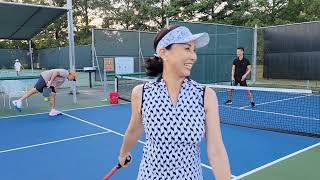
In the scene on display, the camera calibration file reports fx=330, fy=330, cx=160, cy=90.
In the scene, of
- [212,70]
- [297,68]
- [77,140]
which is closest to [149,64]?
[77,140]

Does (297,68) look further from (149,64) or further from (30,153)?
(149,64)

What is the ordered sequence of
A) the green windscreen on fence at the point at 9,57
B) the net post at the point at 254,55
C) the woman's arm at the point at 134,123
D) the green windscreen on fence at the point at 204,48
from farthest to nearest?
the green windscreen on fence at the point at 9,57
the net post at the point at 254,55
the green windscreen on fence at the point at 204,48
the woman's arm at the point at 134,123

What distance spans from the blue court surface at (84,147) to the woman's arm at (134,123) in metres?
2.22

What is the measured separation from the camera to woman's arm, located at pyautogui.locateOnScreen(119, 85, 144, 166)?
5.68 feet

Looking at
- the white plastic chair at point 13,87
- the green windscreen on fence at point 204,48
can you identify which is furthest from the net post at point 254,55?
the white plastic chair at point 13,87

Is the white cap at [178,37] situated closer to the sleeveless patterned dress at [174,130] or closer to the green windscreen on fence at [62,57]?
the sleeveless patterned dress at [174,130]

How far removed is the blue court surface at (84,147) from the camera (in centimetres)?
429

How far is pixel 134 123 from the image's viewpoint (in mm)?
1807

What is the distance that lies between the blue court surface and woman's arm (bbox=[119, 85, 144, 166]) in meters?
2.22

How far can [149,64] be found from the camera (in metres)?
1.82

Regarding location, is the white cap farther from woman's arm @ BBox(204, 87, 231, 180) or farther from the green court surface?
the green court surface

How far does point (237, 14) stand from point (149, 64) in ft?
87.7

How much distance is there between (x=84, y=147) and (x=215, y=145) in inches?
163

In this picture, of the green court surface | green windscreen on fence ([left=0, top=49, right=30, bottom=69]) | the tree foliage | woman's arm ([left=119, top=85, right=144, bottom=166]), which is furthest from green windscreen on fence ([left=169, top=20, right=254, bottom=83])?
green windscreen on fence ([left=0, top=49, right=30, bottom=69])
